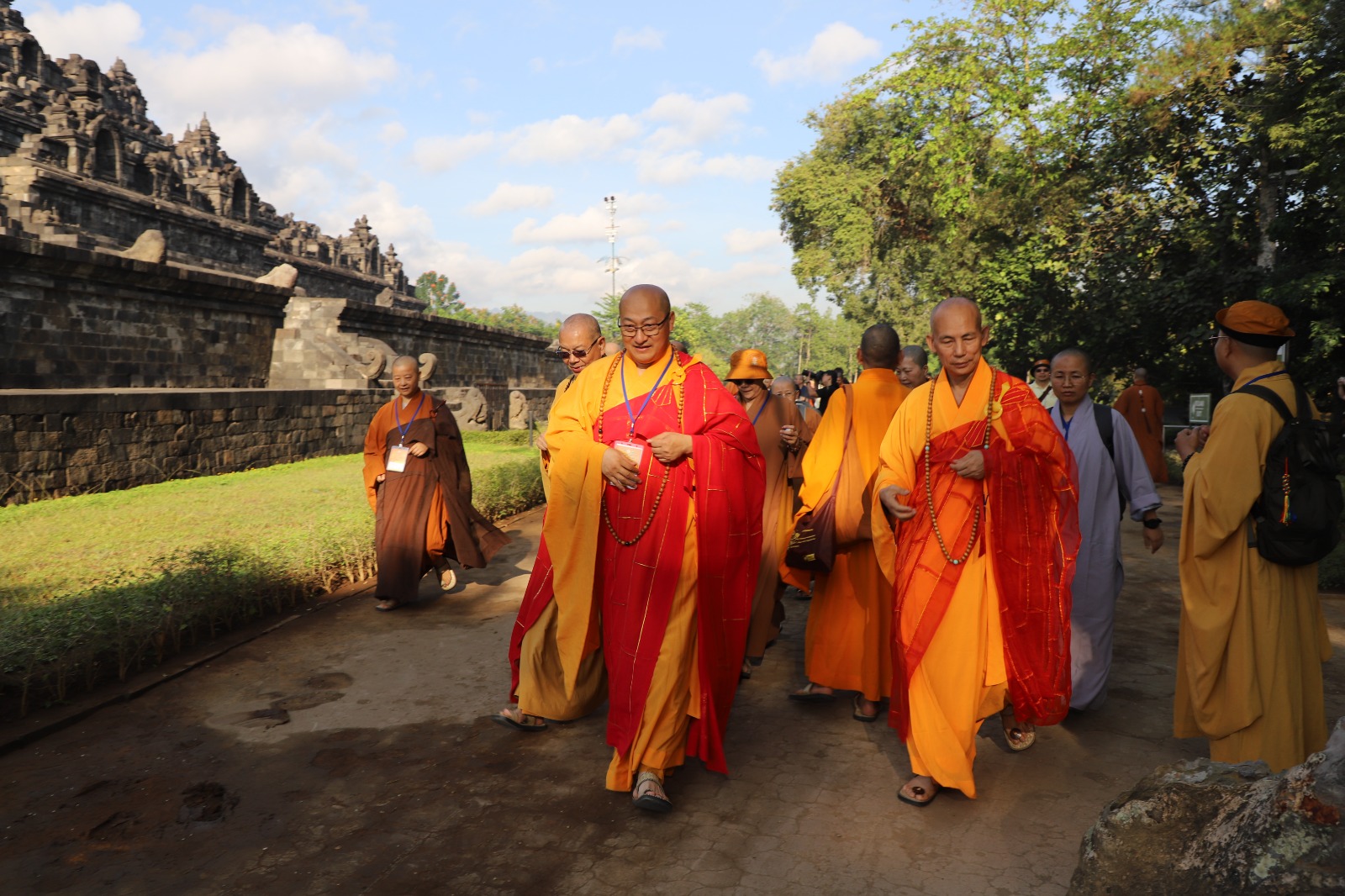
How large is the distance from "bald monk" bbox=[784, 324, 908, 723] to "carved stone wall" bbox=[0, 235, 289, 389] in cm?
974

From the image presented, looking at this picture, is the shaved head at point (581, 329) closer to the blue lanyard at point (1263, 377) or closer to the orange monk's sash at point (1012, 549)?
the orange monk's sash at point (1012, 549)

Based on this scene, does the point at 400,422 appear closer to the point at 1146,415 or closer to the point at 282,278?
the point at 1146,415

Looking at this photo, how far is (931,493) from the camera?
11.5 feet

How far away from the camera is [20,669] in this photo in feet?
13.3

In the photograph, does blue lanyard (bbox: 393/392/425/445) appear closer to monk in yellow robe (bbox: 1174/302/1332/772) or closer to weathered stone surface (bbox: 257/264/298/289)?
monk in yellow robe (bbox: 1174/302/1332/772)

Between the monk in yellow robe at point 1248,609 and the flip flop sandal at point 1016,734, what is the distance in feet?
2.27

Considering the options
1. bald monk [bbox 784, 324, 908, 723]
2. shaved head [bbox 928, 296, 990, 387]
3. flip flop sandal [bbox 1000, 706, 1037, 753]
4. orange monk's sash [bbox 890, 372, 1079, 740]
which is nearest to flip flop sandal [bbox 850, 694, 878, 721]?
bald monk [bbox 784, 324, 908, 723]

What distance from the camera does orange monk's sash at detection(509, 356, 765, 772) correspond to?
3.41 meters

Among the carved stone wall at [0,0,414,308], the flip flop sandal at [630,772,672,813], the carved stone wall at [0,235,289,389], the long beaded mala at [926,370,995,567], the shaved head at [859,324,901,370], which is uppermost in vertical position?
the carved stone wall at [0,0,414,308]

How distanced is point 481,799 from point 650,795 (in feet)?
2.05

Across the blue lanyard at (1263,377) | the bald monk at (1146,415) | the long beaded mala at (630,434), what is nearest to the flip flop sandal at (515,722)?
the long beaded mala at (630,434)

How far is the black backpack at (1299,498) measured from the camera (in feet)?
10.00

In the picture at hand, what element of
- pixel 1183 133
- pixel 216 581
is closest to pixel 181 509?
pixel 216 581

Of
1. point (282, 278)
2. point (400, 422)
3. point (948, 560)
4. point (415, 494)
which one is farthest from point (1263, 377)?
point (282, 278)
